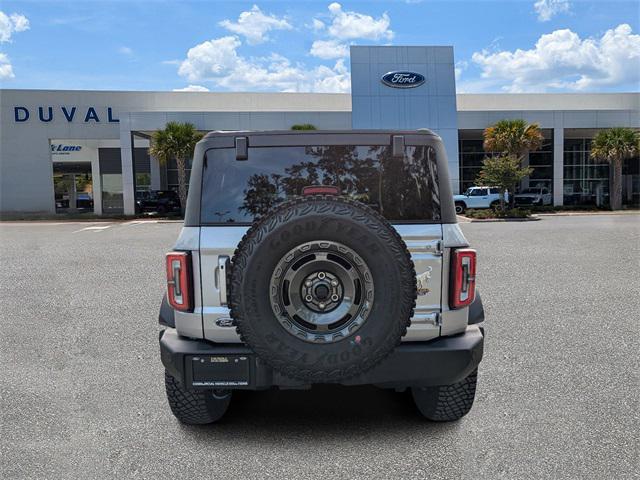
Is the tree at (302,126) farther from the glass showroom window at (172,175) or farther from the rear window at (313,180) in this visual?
the rear window at (313,180)

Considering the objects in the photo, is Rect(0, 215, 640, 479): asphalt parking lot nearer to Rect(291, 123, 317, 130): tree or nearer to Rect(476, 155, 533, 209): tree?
Rect(476, 155, 533, 209): tree

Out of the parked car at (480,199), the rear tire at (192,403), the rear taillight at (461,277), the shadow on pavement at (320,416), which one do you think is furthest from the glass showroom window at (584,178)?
the rear tire at (192,403)

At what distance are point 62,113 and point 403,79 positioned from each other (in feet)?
75.5

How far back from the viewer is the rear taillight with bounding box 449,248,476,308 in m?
3.19

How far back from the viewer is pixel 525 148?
105ft

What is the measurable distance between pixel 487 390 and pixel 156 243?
1362cm

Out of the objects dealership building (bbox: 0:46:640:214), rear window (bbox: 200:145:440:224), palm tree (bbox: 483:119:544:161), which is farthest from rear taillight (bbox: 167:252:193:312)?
palm tree (bbox: 483:119:544:161)

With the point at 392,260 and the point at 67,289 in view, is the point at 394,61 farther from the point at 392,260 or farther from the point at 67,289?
the point at 392,260

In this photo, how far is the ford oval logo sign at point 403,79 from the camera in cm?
3456

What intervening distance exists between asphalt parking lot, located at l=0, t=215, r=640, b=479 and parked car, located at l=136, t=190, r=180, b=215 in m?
26.4

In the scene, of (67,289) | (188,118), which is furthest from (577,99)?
(67,289)

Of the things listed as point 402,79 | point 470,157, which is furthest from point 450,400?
point 470,157

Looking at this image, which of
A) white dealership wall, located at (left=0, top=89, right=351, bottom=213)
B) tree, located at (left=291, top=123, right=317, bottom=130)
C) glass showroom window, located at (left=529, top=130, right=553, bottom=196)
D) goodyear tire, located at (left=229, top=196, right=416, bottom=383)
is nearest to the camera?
goodyear tire, located at (left=229, top=196, right=416, bottom=383)

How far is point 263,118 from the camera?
3303 centimetres
